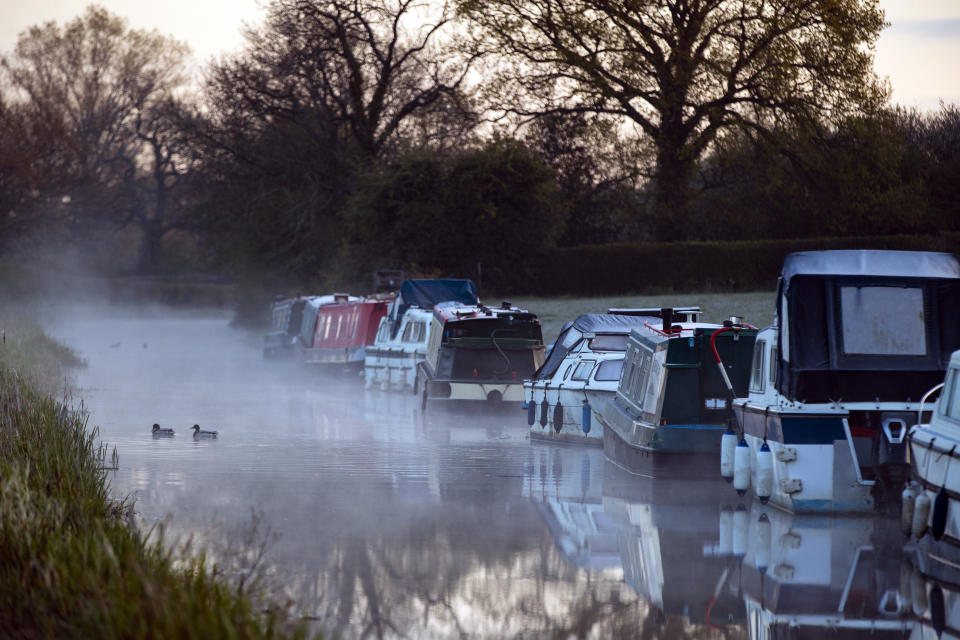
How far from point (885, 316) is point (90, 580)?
8.98 meters

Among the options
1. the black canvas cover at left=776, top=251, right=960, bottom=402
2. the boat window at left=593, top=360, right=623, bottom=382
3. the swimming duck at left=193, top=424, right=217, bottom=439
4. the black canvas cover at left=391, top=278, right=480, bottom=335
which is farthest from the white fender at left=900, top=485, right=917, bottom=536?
the black canvas cover at left=391, top=278, right=480, bottom=335

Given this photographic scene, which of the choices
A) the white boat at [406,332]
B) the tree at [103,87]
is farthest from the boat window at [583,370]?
the tree at [103,87]

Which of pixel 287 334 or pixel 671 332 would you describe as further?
pixel 287 334

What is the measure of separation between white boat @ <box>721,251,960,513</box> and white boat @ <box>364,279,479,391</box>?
56.9ft

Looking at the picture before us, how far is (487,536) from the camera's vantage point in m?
12.7

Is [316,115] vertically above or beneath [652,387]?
above

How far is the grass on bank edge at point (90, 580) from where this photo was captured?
6590 mm

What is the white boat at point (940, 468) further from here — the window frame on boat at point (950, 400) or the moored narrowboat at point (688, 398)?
the moored narrowboat at point (688, 398)

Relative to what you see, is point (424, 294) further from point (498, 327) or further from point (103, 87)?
point (103, 87)

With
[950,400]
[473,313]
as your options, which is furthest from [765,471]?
[473,313]

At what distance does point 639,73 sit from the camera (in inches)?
1850

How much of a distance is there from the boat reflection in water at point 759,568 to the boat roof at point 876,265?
2.38 metres

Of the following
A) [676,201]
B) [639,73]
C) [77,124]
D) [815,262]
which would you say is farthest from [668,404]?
[77,124]

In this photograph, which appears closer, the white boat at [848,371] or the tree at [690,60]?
the white boat at [848,371]
